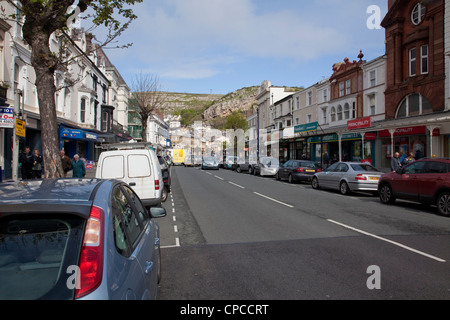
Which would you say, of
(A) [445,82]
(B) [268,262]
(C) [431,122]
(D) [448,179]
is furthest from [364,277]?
(A) [445,82]

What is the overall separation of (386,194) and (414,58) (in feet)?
52.3

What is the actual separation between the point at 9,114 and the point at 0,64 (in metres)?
7.96

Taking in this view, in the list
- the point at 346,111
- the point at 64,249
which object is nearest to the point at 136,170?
the point at 64,249

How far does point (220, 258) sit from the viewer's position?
5.55m

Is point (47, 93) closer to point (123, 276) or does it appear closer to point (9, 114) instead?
point (9, 114)

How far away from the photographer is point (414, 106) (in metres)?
22.7

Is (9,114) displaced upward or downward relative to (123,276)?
upward

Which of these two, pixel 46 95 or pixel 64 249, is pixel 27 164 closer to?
pixel 46 95

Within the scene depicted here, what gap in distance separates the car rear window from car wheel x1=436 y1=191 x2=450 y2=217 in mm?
10277

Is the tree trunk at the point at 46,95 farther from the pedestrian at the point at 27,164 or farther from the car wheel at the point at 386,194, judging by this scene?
the car wheel at the point at 386,194

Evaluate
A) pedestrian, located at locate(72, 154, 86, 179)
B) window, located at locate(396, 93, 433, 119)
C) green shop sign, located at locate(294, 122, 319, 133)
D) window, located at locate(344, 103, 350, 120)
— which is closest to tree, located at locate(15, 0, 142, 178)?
pedestrian, located at locate(72, 154, 86, 179)

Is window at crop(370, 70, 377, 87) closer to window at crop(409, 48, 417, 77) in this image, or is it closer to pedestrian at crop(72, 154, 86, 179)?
window at crop(409, 48, 417, 77)

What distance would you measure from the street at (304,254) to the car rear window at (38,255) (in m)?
2.21
